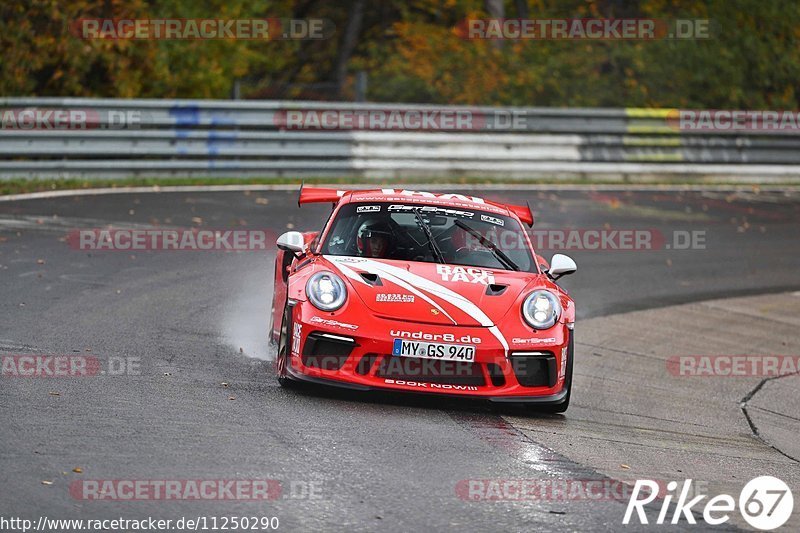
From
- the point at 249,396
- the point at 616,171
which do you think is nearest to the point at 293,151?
the point at 616,171

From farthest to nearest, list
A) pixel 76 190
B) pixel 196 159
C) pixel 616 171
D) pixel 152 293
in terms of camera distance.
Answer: pixel 616 171 < pixel 196 159 < pixel 76 190 < pixel 152 293

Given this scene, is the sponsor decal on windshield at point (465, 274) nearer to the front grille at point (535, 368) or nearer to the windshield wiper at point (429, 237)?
the windshield wiper at point (429, 237)

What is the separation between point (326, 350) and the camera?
26.1 feet

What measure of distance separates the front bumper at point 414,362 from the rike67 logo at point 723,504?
4.65 feet

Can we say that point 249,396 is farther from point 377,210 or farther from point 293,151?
point 293,151

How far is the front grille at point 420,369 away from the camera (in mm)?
7887

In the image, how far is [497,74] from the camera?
28.1 m

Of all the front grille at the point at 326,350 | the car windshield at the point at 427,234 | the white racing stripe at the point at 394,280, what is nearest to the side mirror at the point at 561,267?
the car windshield at the point at 427,234

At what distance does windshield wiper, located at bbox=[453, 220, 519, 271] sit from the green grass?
394 inches

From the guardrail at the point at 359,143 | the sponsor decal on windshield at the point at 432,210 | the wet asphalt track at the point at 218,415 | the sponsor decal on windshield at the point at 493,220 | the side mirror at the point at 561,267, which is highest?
the guardrail at the point at 359,143

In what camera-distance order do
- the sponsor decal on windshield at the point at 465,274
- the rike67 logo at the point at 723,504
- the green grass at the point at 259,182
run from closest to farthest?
the rike67 logo at the point at 723,504, the sponsor decal on windshield at the point at 465,274, the green grass at the point at 259,182

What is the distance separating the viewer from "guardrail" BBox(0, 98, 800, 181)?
744 inches

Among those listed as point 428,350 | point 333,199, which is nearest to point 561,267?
point 428,350

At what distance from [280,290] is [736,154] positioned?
15.7m
